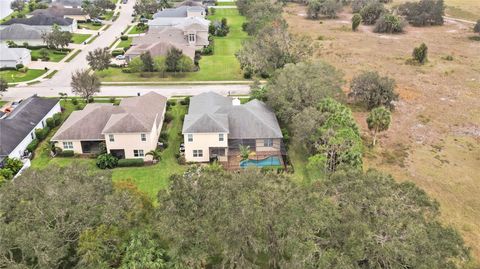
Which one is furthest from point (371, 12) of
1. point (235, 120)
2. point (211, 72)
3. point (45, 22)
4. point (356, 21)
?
point (45, 22)

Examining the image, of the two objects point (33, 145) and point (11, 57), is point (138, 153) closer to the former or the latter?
point (33, 145)

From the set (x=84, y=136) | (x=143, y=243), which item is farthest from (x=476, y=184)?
(x=84, y=136)

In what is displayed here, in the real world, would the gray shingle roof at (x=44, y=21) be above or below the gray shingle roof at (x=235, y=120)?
above

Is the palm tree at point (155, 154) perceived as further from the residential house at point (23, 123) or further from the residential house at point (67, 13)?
the residential house at point (67, 13)

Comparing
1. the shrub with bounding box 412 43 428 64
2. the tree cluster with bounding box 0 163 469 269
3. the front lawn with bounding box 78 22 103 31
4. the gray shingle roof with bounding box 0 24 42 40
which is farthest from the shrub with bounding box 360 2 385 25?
the tree cluster with bounding box 0 163 469 269

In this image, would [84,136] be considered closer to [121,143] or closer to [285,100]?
[121,143]

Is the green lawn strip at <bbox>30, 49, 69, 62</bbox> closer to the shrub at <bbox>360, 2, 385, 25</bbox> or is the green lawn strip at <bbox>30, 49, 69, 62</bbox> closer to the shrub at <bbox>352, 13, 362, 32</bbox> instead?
the shrub at <bbox>352, 13, 362, 32</bbox>

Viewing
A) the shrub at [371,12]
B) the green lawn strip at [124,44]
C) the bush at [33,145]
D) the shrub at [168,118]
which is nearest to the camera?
the bush at [33,145]

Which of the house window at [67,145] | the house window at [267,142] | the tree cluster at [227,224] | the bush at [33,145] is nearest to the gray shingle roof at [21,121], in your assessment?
the bush at [33,145]
